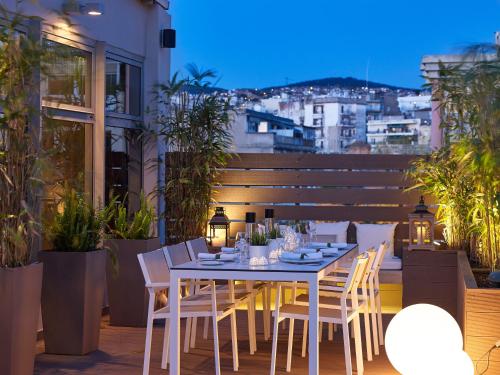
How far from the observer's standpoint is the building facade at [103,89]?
7.79 m

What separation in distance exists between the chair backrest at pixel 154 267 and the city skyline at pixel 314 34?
6.69 m

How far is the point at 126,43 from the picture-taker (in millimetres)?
9250

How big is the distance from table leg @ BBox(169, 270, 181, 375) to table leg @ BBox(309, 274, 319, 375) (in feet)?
2.91

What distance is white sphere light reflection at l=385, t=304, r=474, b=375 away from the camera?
191 inches

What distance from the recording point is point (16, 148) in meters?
5.54

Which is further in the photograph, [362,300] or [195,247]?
[195,247]

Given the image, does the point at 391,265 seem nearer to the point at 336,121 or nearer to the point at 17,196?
the point at 336,121

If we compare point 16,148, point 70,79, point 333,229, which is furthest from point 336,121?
point 16,148

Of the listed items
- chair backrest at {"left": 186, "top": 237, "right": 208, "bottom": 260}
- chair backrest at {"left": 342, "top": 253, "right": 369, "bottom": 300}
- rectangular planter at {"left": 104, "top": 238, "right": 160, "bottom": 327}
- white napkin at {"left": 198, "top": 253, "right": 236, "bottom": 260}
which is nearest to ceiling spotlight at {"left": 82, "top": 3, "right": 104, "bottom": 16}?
rectangular planter at {"left": 104, "top": 238, "right": 160, "bottom": 327}

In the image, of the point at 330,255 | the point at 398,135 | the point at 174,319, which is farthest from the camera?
the point at 398,135

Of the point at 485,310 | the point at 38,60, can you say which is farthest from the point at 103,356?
the point at 485,310

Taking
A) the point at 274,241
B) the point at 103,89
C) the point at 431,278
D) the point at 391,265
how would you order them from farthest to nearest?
the point at 391,265 → the point at 103,89 → the point at 431,278 → the point at 274,241

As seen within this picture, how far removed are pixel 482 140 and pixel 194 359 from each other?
2.82 m

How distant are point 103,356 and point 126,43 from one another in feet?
12.2
